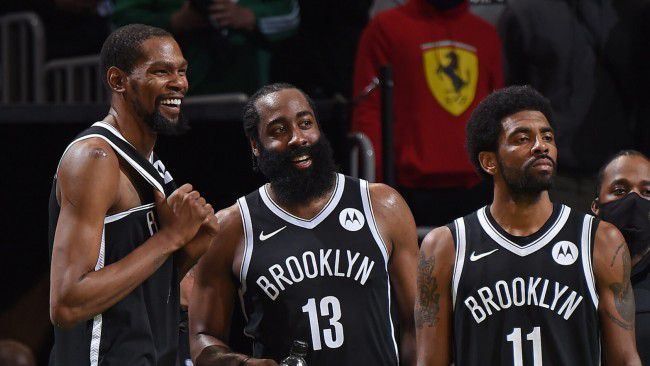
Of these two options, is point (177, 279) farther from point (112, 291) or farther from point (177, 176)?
point (177, 176)

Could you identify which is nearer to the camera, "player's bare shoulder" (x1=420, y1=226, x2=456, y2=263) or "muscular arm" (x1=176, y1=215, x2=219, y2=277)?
"muscular arm" (x1=176, y1=215, x2=219, y2=277)

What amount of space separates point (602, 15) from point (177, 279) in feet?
9.80

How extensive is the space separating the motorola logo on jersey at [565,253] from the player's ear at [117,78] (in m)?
1.43

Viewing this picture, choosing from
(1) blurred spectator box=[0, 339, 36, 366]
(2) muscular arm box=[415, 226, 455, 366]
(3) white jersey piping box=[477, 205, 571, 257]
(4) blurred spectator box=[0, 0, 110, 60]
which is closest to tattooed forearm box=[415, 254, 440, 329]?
(2) muscular arm box=[415, 226, 455, 366]

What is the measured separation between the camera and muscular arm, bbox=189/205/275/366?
4.08 meters

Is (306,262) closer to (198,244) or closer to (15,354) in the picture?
(198,244)

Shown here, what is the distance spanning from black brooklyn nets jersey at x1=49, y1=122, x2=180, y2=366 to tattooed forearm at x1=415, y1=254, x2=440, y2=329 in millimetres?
774

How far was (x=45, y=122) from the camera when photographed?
539 cm

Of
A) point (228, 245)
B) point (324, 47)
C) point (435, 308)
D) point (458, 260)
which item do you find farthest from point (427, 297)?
point (324, 47)

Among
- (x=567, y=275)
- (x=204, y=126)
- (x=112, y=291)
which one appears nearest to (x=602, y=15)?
(x=204, y=126)

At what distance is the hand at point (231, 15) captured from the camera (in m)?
5.87

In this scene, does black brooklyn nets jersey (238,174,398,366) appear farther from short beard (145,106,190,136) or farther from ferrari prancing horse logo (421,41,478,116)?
ferrari prancing horse logo (421,41,478,116)

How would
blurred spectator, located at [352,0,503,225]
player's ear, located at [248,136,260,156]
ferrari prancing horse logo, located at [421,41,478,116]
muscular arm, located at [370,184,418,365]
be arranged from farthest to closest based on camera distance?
ferrari prancing horse logo, located at [421,41,478,116], blurred spectator, located at [352,0,503,225], player's ear, located at [248,136,260,156], muscular arm, located at [370,184,418,365]

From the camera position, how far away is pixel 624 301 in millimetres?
3553
